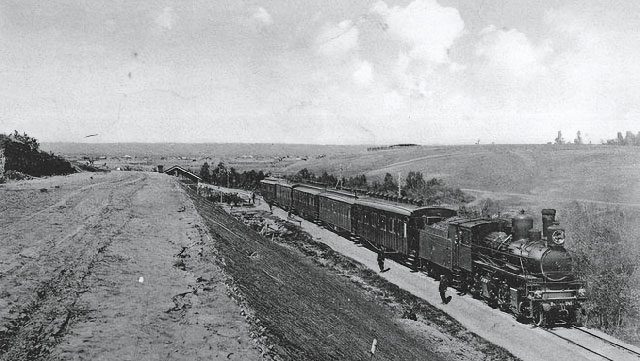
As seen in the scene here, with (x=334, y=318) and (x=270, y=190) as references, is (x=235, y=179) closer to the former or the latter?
(x=270, y=190)

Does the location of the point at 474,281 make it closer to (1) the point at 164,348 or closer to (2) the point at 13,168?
(1) the point at 164,348

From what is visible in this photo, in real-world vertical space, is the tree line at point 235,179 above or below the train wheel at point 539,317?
above

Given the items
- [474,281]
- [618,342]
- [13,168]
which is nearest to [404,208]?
[474,281]

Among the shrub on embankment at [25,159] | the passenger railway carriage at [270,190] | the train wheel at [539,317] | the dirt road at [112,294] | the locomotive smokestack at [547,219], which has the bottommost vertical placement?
the train wheel at [539,317]

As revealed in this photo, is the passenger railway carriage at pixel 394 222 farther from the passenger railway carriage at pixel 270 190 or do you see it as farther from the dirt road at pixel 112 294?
the passenger railway carriage at pixel 270 190

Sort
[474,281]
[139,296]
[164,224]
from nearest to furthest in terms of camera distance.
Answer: [139,296] → [164,224] → [474,281]

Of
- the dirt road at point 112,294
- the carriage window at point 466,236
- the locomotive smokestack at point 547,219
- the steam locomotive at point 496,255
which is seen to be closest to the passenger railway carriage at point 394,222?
the steam locomotive at point 496,255

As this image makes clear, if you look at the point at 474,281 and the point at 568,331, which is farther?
the point at 474,281
